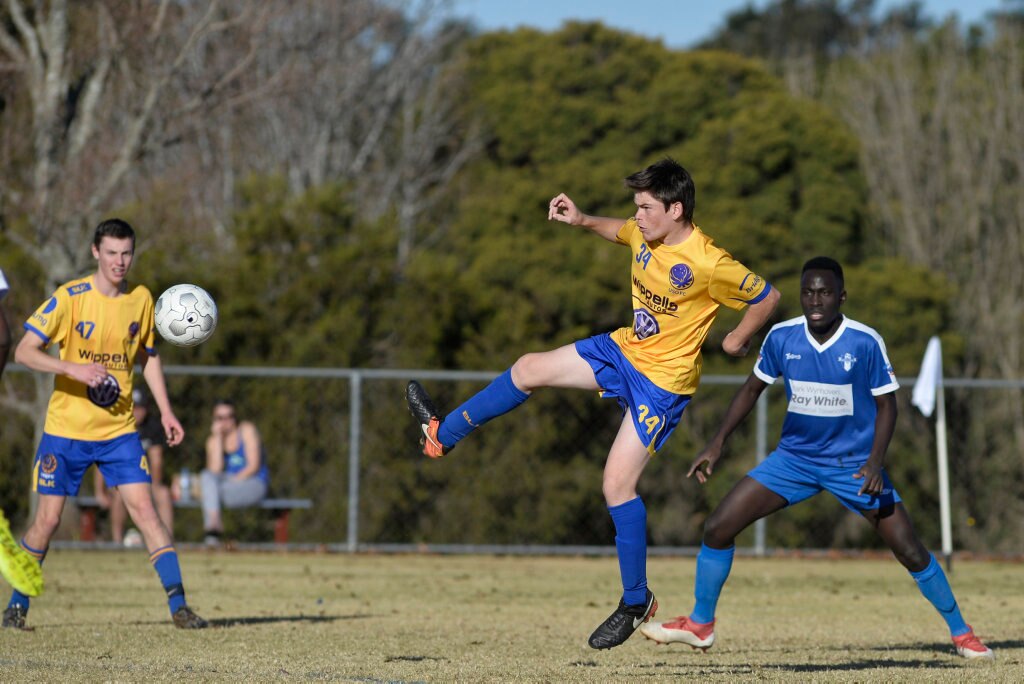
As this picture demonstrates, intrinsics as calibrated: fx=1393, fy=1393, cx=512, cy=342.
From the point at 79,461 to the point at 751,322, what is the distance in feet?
13.4

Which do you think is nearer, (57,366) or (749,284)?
(749,284)

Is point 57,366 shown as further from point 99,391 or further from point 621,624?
point 621,624

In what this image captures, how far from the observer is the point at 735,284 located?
6602 millimetres

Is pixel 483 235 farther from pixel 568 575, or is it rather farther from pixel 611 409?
pixel 568 575

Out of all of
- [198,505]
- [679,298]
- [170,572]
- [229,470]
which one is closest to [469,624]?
[170,572]

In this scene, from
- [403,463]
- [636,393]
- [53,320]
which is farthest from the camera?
[403,463]

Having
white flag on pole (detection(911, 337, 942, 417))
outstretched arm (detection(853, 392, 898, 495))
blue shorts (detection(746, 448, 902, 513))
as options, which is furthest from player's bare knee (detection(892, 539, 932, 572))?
white flag on pole (detection(911, 337, 942, 417))

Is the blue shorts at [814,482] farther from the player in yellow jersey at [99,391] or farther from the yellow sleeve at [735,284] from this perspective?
the player in yellow jersey at [99,391]

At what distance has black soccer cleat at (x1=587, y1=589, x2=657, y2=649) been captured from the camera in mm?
6621

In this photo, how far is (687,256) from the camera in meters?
6.66

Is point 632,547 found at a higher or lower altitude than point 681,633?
higher

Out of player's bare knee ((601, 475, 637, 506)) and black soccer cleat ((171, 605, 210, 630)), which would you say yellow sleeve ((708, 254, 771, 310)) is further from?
black soccer cleat ((171, 605, 210, 630))

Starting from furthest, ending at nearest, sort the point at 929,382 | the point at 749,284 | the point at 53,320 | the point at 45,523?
the point at 929,382 < the point at 45,523 < the point at 53,320 < the point at 749,284

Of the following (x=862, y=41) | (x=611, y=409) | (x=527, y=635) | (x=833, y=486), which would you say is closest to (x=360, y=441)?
(x=611, y=409)
